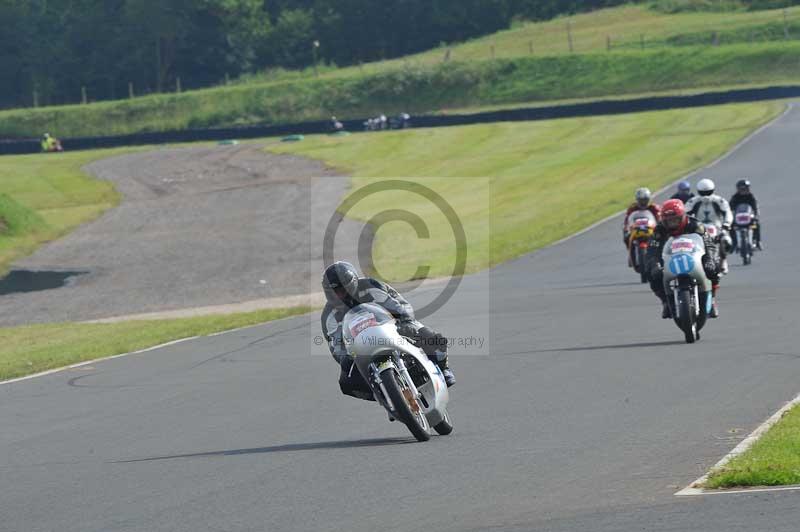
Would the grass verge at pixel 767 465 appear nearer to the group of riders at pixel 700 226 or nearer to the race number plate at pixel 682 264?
the race number plate at pixel 682 264

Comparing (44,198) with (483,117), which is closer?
(44,198)

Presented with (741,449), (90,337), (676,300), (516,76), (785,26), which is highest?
(785,26)

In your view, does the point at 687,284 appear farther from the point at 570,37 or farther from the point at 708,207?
the point at 570,37

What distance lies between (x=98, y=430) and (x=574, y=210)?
89.3 feet

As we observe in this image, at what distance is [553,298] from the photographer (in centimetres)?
2283

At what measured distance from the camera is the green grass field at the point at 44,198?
41.2m

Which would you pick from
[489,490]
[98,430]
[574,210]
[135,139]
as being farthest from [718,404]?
[135,139]

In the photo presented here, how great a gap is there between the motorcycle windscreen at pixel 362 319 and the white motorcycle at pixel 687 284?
6.04 m

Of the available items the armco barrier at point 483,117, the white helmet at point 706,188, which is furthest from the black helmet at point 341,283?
the armco barrier at point 483,117

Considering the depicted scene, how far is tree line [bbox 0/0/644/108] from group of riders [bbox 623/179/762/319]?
292 ft

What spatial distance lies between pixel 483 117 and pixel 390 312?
54280 mm

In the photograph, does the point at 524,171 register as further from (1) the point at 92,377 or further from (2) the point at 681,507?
(2) the point at 681,507

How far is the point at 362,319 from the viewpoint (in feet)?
36.2

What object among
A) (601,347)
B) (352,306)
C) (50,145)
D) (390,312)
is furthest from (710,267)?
(50,145)
